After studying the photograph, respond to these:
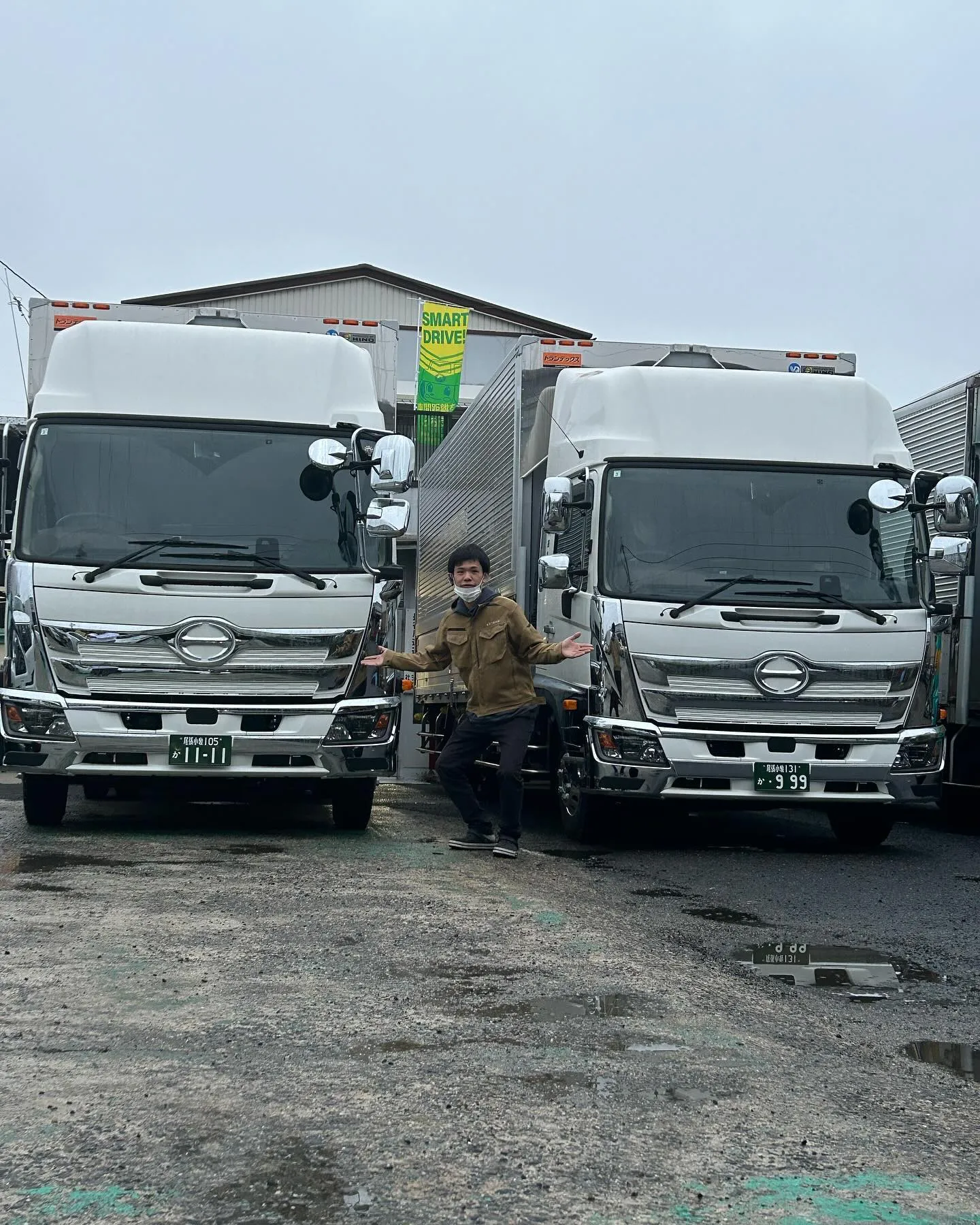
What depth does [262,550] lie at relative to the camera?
32.1 feet

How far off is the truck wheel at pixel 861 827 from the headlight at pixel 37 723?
17.1ft

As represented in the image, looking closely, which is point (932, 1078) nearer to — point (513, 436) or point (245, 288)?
point (513, 436)

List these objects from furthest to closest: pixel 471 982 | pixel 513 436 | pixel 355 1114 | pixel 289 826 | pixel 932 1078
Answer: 1. pixel 513 436
2. pixel 289 826
3. pixel 471 982
4. pixel 932 1078
5. pixel 355 1114

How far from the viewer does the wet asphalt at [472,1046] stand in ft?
11.8

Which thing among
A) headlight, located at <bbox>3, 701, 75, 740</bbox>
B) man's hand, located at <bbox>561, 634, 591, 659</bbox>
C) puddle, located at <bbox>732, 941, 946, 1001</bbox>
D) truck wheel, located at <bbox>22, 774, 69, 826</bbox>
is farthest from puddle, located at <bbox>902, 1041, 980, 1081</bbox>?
truck wheel, located at <bbox>22, 774, 69, 826</bbox>

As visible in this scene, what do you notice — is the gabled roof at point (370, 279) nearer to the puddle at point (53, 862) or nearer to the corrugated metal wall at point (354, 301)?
the corrugated metal wall at point (354, 301)

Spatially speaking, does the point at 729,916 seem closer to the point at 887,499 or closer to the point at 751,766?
the point at 751,766

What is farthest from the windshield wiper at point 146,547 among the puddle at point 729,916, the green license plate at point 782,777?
the puddle at point 729,916

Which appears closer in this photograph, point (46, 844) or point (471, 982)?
point (471, 982)

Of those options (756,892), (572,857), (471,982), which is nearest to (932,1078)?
(471,982)

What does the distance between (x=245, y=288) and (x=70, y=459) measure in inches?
1051

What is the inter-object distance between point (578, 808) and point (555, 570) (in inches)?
64.1

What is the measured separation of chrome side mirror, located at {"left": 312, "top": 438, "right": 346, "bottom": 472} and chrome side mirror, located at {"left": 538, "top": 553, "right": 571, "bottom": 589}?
59.3 inches

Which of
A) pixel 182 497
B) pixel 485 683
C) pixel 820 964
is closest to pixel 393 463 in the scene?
pixel 182 497
